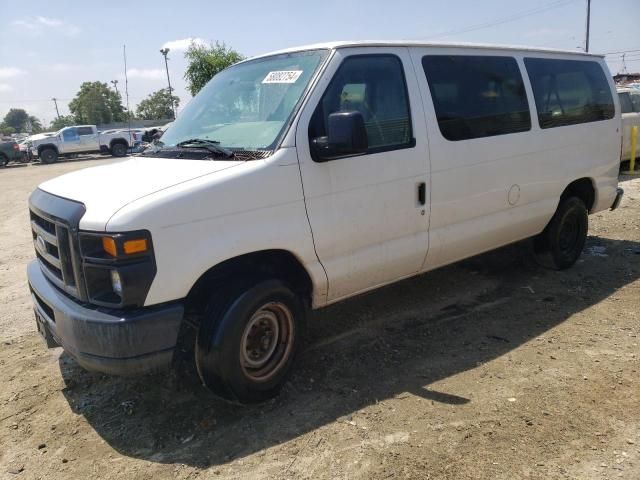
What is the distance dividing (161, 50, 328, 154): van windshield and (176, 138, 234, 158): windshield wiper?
0.11 ft

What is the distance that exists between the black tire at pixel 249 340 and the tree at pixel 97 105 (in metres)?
81.0

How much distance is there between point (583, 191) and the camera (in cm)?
575

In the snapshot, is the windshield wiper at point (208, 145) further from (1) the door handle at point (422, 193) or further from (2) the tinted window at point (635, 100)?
(2) the tinted window at point (635, 100)

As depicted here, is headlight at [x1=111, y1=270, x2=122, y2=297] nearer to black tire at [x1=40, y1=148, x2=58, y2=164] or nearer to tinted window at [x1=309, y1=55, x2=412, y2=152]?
tinted window at [x1=309, y1=55, x2=412, y2=152]

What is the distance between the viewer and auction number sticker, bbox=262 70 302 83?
3530 millimetres

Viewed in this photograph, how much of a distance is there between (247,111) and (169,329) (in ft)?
5.31

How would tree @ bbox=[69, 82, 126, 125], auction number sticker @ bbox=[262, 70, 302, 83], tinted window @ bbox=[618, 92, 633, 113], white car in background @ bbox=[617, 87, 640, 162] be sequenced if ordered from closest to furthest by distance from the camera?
auction number sticker @ bbox=[262, 70, 302, 83] → white car in background @ bbox=[617, 87, 640, 162] → tinted window @ bbox=[618, 92, 633, 113] → tree @ bbox=[69, 82, 126, 125]

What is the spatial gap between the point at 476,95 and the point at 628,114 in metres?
9.36

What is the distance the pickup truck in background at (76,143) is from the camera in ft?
92.6

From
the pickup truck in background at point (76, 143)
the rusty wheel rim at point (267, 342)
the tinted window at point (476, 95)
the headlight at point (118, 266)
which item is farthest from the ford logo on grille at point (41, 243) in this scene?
the pickup truck in background at point (76, 143)

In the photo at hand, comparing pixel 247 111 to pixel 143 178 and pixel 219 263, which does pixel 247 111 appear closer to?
pixel 143 178

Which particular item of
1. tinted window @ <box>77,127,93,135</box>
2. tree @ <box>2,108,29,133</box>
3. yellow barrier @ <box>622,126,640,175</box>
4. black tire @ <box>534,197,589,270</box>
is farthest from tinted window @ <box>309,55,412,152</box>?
tree @ <box>2,108,29,133</box>

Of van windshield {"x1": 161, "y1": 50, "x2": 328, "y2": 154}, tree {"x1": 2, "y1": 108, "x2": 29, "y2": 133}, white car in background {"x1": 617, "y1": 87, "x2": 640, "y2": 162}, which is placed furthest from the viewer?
tree {"x1": 2, "y1": 108, "x2": 29, "y2": 133}

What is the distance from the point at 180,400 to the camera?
3.46 m
